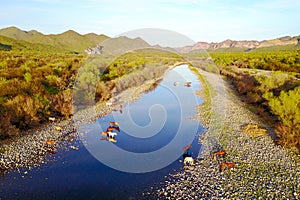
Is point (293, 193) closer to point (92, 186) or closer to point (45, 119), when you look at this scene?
point (92, 186)

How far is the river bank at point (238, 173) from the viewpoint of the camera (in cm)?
884

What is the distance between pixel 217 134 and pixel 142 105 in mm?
9340

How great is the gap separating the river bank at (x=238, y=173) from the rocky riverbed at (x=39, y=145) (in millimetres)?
5605

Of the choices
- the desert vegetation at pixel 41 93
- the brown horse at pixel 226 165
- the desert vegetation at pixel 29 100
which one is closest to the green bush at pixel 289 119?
the brown horse at pixel 226 165

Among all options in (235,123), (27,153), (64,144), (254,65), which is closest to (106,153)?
(64,144)

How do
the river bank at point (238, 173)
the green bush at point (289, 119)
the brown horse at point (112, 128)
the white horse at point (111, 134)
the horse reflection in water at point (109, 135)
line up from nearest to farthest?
the river bank at point (238, 173) < the green bush at point (289, 119) < the horse reflection in water at point (109, 135) < the white horse at point (111, 134) < the brown horse at point (112, 128)

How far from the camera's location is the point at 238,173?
1020 centimetres

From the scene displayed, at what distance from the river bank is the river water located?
714 millimetres

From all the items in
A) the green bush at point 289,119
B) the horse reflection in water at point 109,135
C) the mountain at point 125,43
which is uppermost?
the mountain at point 125,43

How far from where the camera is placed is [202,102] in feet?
79.8

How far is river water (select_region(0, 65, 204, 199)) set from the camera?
916 centimetres

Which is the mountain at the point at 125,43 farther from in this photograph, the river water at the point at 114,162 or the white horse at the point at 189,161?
the white horse at the point at 189,161

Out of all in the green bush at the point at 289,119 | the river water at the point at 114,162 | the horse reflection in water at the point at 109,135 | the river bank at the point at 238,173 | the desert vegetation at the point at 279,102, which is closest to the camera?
the river bank at the point at 238,173

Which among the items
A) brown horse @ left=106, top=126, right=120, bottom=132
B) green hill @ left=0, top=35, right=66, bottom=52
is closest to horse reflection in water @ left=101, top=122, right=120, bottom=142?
brown horse @ left=106, top=126, right=120, bottom=132
